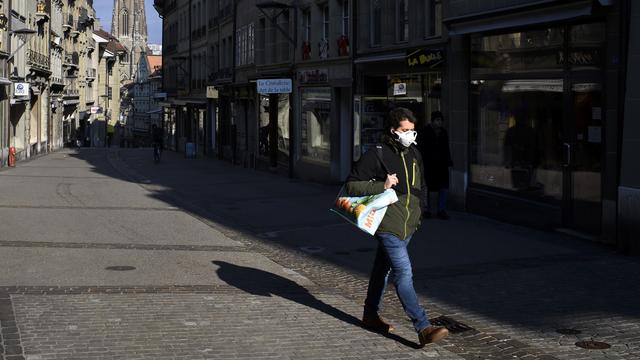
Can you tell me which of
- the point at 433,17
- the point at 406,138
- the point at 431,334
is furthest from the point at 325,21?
Result: the point at 431,334

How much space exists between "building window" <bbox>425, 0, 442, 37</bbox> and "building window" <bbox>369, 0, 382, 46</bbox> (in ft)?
9.56

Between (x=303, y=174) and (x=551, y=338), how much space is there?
19.8m

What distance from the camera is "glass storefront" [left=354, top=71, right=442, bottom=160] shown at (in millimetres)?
17938

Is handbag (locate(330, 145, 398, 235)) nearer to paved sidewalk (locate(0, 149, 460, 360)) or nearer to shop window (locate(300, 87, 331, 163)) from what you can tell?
paved sidewalk (locate(0, 149, 460, 360))

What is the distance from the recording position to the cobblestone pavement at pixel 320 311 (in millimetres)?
6691

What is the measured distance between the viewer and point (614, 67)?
39.1ft

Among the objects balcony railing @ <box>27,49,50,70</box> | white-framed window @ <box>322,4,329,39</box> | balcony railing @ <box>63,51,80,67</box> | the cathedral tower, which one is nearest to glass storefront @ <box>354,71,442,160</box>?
white-framed window @ <box>322,4,329,39</box>

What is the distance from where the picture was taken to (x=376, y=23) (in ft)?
70.5

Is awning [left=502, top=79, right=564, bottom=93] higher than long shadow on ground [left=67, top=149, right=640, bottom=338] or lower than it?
higher

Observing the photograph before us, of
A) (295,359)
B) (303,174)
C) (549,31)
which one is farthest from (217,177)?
(295,359)

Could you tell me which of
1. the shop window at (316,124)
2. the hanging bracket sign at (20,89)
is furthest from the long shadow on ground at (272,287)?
the hanging bracket sign at (20,89)

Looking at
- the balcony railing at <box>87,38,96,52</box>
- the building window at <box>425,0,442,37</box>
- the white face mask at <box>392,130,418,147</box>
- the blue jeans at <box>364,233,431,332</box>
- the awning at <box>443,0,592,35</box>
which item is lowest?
the blue jeans at <box>364,233,431,332</box>

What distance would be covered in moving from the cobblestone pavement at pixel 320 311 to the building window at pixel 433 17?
274 inches

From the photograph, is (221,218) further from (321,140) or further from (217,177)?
(217,177)
